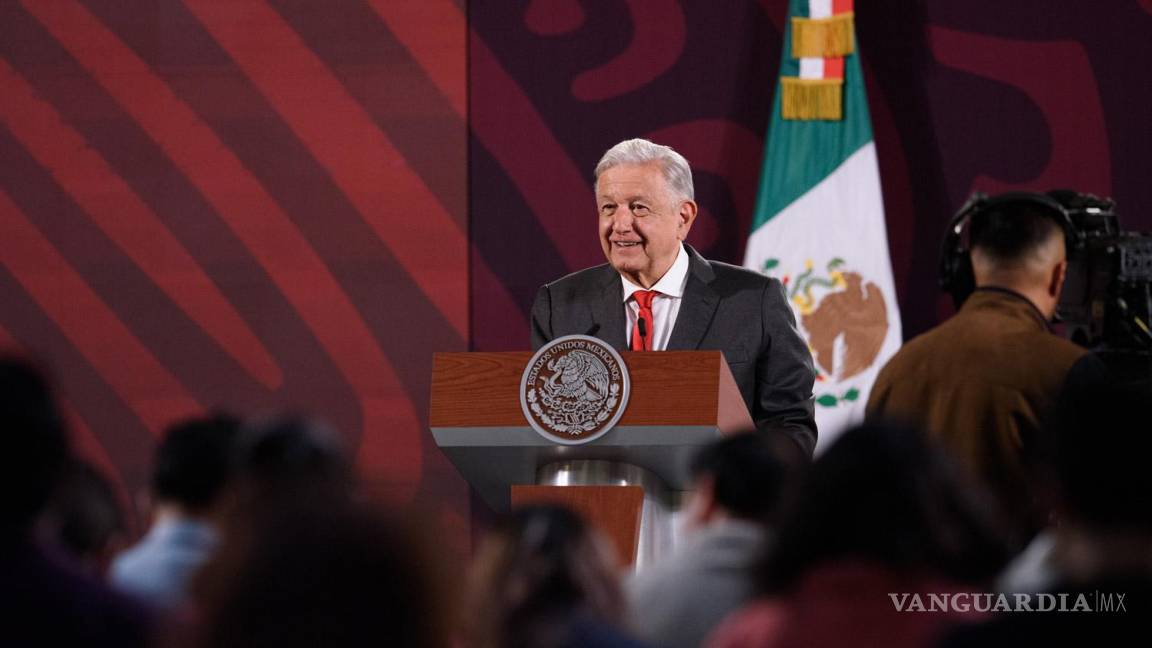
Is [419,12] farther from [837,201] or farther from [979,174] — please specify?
[979,174]

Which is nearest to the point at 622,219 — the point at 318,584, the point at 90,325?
the point at 318,584

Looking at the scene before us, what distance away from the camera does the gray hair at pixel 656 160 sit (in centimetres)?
405

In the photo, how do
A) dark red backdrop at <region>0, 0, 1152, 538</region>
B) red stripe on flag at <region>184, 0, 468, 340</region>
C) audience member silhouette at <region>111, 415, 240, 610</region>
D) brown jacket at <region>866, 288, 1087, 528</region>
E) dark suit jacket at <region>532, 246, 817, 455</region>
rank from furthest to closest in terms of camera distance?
red stripe on flag at <region>184, 0, 468, 340</region> → dark red backdrop at <region>0, 0, 1152, 538</region> → dark suit jacket at <region>532, 246, 817, 455</region> → brown jacket at <region>866, 288, 1087, 528</region> → audience member silhouette at <region>111, 415, 240, 610</region>

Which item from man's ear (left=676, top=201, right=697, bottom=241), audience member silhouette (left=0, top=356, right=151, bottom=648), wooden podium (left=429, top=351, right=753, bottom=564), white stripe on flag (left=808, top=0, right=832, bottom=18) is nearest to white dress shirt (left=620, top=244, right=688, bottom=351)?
man's ear (left=676, top=201, right=697, bottom=241)

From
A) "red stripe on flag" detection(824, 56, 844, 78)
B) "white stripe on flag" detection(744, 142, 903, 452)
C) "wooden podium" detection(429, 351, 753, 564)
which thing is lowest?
"wooden podium" detection(429, 351, 753, 564)

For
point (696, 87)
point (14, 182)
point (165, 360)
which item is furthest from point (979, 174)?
point (14, 182)

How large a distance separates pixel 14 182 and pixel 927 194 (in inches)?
144

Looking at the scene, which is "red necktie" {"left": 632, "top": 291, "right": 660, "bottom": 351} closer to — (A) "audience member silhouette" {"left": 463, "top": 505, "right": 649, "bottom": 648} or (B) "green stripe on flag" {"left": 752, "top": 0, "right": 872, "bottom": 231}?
(B) "green stripe on flag" {"left": 752, "top": 0, "right": 872, "bottom": 231}

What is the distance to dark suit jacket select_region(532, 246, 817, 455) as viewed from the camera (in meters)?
3.75

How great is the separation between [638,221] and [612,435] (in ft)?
3.89

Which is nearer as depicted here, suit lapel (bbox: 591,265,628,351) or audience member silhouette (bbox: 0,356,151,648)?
audience member silhouette (bbox: 0,356,151,648)

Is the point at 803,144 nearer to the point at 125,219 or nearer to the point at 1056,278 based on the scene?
the point at 125,219

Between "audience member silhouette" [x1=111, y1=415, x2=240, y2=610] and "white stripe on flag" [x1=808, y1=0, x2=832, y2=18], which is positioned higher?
"white stripe on flag" [x1=808, y1=0, x2=832, y2=18]

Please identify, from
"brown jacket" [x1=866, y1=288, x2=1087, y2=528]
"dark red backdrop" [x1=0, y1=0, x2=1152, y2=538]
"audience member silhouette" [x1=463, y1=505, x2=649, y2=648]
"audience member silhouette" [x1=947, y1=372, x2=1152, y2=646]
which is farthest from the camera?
"dark red backdrop" [x1=0, y1=0, x2=1152, y2=538]
